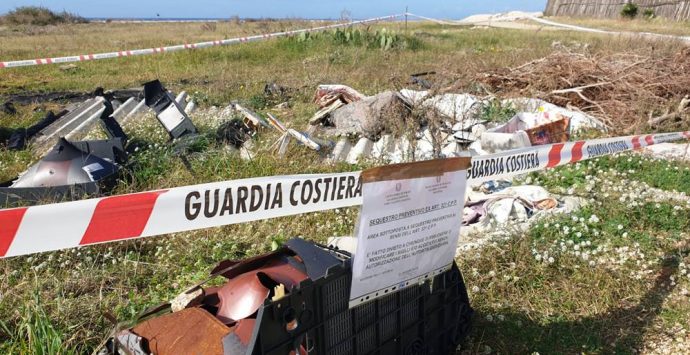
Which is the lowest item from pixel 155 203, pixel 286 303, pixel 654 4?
pixel 654 4

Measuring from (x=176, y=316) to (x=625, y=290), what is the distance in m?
2.98

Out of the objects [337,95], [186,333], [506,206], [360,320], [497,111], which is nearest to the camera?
[186,333]

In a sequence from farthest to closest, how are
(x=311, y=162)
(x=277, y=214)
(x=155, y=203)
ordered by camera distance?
(x=311, y=162) < (x=277, y=214) < (x=155, y=203)

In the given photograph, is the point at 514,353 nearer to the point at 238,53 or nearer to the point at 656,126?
the point at 656,126

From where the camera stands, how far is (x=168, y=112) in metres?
6.45

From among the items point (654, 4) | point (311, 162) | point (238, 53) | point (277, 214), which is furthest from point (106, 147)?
point (654, 4)

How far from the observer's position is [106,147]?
5449mm

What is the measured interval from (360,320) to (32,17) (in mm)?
58591

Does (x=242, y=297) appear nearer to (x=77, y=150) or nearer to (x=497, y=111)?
(x=77, y=150)

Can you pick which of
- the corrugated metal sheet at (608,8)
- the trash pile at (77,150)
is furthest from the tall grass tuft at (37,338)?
the corrugated metal sheet at (608,8)

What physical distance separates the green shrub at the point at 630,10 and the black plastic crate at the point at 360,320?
35630 mm

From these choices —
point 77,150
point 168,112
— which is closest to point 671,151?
point 168,112

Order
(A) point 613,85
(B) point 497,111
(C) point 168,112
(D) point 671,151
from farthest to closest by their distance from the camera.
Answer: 1. (A) point 613,85
2. (B) point 497,111
3. (D) point 671,151
4. (C) point 168,112

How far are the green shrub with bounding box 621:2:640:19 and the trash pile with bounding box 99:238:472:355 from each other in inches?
1413
